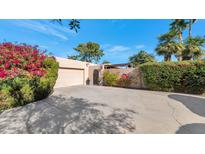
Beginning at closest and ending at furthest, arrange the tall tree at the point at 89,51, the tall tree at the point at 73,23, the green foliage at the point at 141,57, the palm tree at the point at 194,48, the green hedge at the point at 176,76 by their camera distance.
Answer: the tall tree at the point at 73,23 < the green hedge at the point at 176,76 < the palm tree at the point at 194,48 < the green foliage at the point at 141,57 < the tall tree at the point at 89,51

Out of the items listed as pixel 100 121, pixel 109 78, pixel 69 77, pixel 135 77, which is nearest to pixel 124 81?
pixel 135 77

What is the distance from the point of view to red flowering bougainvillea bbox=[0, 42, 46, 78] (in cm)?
686

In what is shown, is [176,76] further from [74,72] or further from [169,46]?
[74,72]

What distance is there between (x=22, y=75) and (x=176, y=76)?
428 inches

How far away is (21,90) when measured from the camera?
623 cm

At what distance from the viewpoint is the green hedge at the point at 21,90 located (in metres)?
5.67

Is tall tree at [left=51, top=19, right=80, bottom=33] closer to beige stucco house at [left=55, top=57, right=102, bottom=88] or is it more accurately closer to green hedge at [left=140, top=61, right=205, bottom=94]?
green hedge at [left=140, top=61, right=205, bottom=94]

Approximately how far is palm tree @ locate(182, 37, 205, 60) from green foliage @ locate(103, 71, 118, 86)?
8.07 meters

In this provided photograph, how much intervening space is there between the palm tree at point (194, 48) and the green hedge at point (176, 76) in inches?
177

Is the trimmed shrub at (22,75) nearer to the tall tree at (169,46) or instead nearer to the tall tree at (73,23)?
the tall tree at (73,23)

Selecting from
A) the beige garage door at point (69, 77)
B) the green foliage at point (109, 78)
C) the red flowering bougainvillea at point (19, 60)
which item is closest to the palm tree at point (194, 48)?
the green foliage at point (109, 78)

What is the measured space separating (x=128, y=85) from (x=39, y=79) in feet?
30.8
